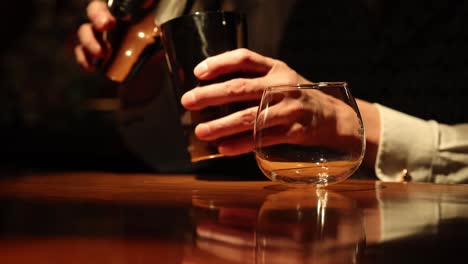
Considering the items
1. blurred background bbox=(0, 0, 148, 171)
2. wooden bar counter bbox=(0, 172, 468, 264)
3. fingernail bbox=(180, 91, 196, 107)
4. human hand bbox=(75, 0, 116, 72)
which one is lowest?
wooden bar counter bbox=(0, 172, 468, 264)

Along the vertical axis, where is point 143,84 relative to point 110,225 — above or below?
above

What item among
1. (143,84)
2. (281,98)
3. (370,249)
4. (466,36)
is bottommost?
(370,249)

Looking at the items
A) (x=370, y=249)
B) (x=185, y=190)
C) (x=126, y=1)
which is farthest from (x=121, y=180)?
(x=370, y=249)

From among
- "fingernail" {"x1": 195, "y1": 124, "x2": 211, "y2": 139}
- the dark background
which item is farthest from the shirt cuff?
the dark background

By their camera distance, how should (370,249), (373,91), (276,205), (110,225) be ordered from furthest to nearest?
(373,91) → (276,205) → (110,225) → (370,249)

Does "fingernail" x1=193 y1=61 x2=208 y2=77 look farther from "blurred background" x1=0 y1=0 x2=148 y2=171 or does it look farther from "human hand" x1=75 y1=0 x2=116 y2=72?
"blurred background" x1=0 y1=0 x2=148 y2=171

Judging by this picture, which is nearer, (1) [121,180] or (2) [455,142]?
(1) [121,180]

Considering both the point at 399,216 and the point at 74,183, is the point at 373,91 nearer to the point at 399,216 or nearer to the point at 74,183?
the point at 74,183
